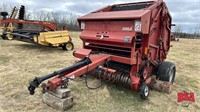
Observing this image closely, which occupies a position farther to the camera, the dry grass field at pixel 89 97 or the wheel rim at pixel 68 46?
the wheel rim at pixel 68 46

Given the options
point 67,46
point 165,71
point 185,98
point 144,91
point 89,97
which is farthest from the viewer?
point 67,46

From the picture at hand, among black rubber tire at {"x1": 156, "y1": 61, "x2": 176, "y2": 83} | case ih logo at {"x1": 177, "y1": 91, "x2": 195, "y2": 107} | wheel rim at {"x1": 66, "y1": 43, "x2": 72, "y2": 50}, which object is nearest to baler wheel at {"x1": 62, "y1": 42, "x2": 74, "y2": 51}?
wheel rim at {"x1": 66, "y1": 43, "x2": 72, "y2": 50}

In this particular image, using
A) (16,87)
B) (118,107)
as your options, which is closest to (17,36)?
(16,87)

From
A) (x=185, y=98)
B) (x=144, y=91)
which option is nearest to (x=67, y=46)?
(x=144, y=91)

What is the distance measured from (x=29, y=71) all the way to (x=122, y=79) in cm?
302

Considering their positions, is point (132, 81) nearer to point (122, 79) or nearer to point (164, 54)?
point (122, 79)

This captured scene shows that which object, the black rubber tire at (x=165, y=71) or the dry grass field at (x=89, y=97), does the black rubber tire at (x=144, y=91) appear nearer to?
the dry grass field at (x=89, y=97)

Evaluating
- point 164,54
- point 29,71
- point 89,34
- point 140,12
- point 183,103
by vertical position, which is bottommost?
point 183,103

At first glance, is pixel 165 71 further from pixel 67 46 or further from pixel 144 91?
pixel 67 46

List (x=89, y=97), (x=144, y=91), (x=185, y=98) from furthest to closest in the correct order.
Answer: (x=185, y=98) < (x=89, y=97) < (x=144, y=91)

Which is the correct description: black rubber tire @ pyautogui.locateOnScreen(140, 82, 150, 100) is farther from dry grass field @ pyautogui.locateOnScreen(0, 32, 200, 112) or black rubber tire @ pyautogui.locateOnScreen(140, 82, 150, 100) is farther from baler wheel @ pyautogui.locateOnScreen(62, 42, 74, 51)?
baler wheel @ pyautogui.locateOnScreen(62, 42, 74, 51)

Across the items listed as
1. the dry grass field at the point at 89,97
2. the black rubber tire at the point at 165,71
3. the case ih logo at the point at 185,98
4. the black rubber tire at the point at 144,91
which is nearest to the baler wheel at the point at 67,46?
the dry grass field at the point at 89,97

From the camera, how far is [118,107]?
4.01 metres

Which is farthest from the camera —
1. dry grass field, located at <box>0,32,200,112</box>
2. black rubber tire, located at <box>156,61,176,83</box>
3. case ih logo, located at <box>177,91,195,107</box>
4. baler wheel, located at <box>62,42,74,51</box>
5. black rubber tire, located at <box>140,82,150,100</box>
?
baler wheel, located at <box>62,42,74,51</box>
